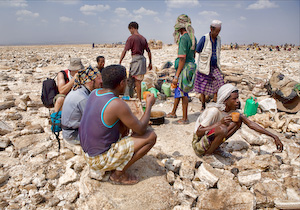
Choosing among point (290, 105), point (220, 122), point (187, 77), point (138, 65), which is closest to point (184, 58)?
point (187, 77)

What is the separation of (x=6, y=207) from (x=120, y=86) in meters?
1.89

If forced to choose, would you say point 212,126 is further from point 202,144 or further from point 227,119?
point 202,144

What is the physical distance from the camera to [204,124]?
2.96m

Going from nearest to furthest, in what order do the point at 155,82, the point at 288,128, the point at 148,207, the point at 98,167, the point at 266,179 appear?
the point at 148,207, the point at 98,167, the point at 266,179, the point at 288,128, the point at 155,82

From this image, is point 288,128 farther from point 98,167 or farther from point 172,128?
point 98,167

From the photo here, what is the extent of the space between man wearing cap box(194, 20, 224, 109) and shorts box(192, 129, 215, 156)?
1873mm

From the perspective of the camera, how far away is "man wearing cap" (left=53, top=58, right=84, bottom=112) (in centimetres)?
353

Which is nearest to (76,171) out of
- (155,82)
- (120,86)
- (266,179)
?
(120,86)

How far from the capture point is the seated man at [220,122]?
287 cm

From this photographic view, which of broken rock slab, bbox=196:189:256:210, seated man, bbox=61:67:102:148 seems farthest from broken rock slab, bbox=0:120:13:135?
broken rock slab, bbox=196:189:256:210

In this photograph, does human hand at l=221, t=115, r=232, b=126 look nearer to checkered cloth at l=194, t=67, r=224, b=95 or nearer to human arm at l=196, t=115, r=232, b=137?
human arm at l=196, t=115, r=232, b=137

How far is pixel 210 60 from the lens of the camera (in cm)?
454

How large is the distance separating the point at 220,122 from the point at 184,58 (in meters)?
1.79

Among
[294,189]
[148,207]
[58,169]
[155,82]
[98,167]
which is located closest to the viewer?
[148,207]
